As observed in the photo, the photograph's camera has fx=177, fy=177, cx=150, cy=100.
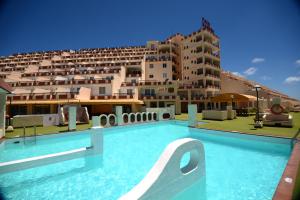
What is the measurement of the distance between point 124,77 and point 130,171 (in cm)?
3859

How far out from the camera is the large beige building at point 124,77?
33.6 metres

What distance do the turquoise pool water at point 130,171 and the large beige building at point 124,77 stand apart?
21255 millimetres

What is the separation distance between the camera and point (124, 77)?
45.6 meters

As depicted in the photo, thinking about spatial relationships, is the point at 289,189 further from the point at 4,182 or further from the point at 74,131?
the point at 74,131

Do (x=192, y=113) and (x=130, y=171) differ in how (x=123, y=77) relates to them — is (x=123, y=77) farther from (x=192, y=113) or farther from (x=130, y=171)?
(x=130, y=171)

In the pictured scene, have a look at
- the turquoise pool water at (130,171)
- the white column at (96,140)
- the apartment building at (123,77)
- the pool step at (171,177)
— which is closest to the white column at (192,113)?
the turquoise pool water at (130,171)

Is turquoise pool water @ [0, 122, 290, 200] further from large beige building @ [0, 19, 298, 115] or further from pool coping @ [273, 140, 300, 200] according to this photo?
large beige building @ [0, 19, 298, 115]

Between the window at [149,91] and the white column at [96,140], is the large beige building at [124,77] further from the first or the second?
the white column at [96,140]

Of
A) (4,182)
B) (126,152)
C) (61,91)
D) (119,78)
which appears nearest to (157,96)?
(119,78)

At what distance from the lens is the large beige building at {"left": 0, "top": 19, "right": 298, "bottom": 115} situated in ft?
110

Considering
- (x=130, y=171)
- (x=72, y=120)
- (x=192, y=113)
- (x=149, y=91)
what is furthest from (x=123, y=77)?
(x=130, y=171)

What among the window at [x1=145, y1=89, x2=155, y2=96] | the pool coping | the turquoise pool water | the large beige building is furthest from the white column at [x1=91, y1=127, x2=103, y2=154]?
the window at [x1=145, y1=89, x2=155, y2=96]

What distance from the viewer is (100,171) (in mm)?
8656

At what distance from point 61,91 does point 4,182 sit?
28361 mm
